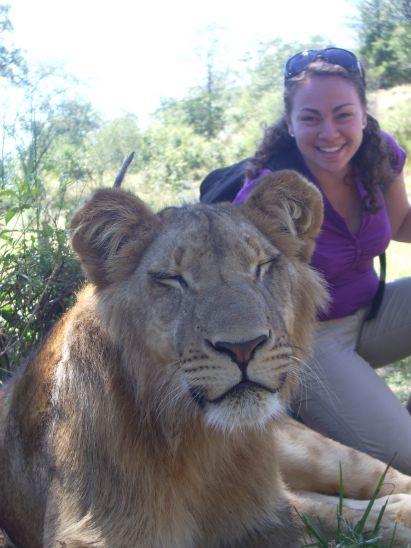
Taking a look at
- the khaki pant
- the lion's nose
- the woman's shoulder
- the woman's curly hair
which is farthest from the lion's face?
the woman's shoulder

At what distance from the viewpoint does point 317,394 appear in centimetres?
394

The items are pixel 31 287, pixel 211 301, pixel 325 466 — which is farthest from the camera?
pixel 31 287

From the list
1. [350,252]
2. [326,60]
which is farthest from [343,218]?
[326,60]

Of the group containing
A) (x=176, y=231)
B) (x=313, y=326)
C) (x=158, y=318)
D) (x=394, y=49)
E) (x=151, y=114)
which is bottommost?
(x=151, y=114)

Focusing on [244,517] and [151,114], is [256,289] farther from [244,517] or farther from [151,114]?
[151,114]

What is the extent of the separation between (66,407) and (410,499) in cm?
154

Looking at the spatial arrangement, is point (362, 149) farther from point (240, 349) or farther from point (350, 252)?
point (240, 349)

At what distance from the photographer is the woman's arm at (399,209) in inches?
169

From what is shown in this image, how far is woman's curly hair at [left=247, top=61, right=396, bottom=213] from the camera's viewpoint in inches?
155

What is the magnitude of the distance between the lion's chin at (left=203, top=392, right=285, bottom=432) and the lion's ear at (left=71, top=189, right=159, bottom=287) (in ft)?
2.17

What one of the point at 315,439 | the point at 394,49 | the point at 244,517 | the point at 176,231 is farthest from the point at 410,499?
the point at 394,49

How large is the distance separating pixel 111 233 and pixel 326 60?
1742 mm

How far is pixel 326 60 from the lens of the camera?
3850 mm

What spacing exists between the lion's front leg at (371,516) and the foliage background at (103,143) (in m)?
1.41
